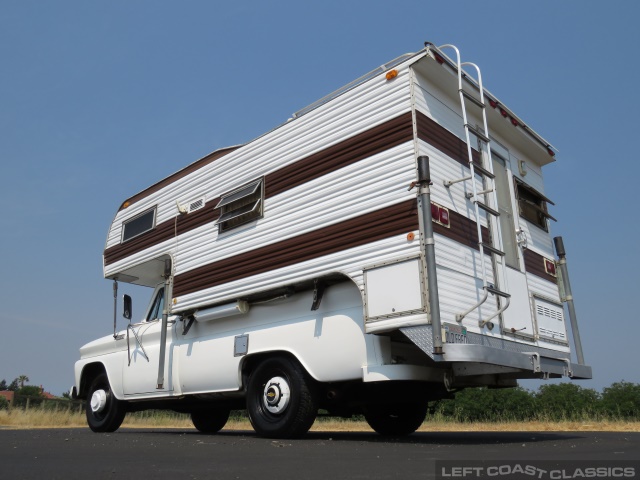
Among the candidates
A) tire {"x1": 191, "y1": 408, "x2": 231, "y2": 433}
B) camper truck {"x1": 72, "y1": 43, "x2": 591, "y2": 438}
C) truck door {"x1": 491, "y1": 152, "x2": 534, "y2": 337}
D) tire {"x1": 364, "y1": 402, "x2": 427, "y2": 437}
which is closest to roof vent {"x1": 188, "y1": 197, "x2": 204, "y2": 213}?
camper truck {"x1": 72, "y1": 43, "x2": 591, "y2": 438}

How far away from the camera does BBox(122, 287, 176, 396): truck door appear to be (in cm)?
927

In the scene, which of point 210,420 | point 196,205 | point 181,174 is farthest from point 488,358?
point 210,420

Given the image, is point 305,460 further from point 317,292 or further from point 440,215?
point 440,215

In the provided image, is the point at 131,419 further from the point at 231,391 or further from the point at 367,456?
the point at 367,456

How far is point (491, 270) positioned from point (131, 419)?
14.8m

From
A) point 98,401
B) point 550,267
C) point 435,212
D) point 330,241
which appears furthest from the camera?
point 98,401

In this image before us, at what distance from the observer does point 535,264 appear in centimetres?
827

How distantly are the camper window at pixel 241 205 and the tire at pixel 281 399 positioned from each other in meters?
2.07

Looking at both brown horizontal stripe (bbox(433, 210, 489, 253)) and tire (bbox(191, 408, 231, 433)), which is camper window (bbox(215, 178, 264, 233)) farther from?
tire (bbox(191, 408, 231, 433))

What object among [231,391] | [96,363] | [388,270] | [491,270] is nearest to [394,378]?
[388,270]

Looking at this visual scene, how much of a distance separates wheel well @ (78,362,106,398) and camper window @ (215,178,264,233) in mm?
3826

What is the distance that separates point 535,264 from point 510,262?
28.0 inches

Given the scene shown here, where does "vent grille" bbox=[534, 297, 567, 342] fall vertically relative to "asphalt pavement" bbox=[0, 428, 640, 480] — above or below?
above

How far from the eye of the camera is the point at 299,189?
7.89 metres
